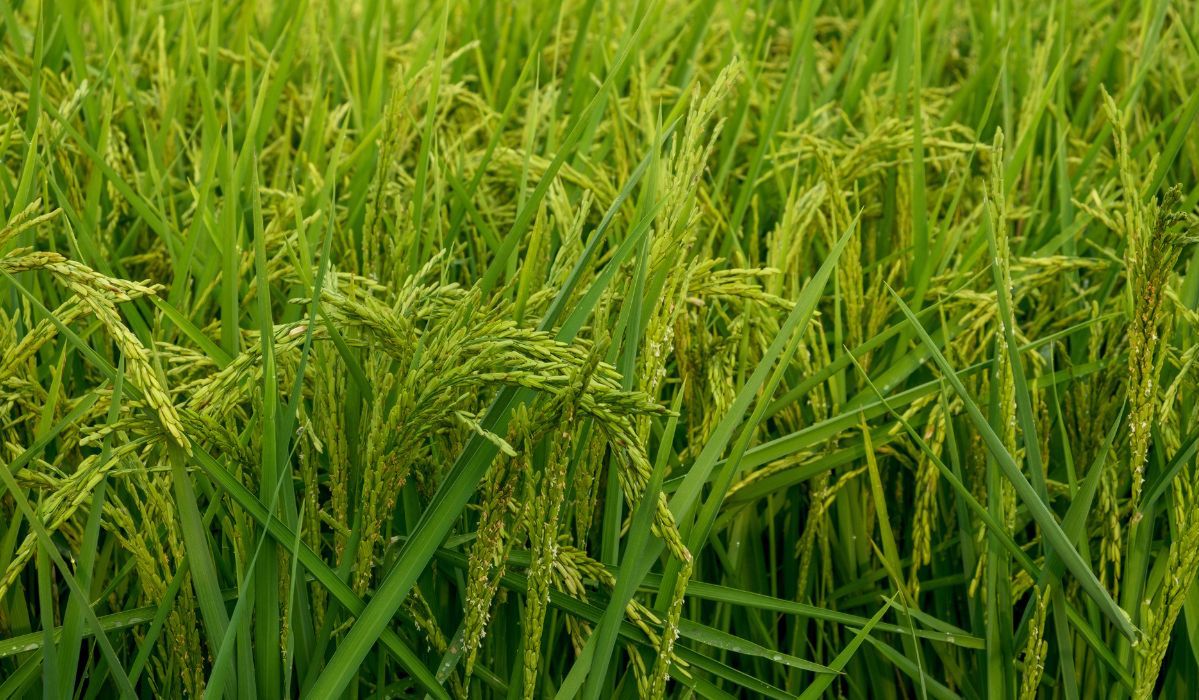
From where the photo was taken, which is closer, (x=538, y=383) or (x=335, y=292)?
(x=538, y=383)

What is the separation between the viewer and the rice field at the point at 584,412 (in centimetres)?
113

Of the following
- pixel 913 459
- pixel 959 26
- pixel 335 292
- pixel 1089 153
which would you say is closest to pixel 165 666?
pixel 335 292

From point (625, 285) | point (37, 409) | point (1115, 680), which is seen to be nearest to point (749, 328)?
point (625, 285)

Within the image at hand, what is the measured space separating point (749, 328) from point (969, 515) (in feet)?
1.22

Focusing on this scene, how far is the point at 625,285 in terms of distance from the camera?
1.40 meters

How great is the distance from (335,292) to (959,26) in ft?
7.64

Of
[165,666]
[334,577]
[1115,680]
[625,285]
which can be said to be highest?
[625,285]

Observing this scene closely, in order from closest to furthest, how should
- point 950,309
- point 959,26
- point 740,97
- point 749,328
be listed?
1. point 749,328
2. point 950,309
3. point 740,97
4. point 959,26

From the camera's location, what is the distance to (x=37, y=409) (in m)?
1.34

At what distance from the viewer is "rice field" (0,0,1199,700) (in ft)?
3.69

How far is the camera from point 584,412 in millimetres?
1067

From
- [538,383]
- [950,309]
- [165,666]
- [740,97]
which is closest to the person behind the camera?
[538,383]

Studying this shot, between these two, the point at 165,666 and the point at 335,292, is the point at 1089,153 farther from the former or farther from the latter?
the point at 165,666

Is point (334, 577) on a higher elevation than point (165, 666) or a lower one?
higher
